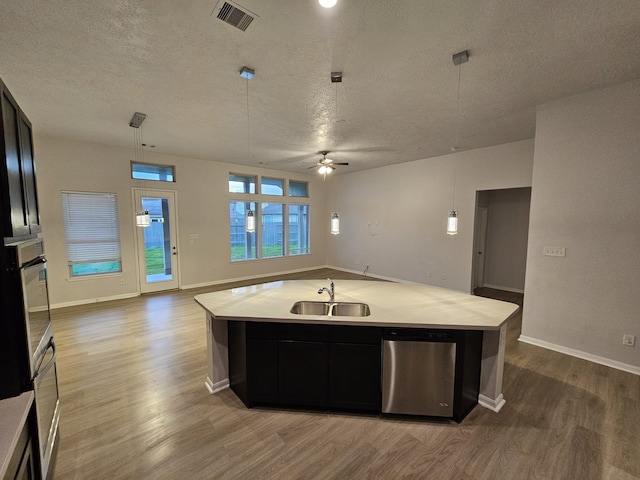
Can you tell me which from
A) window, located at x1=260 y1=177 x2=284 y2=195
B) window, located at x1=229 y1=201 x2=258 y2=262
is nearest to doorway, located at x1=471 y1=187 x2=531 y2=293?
window, located at x1=260 y1=177 x2=284 y2=195

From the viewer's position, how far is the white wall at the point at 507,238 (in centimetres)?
585

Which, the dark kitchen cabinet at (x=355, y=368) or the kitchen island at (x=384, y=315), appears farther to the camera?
the dark kitchen cabinet at (x=355, y=368)

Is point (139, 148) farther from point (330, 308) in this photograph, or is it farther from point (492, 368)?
point (492, 368)

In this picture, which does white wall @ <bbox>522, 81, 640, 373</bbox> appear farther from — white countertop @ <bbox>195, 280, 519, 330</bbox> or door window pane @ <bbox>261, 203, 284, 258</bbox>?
door window pane @ <bbox>261, 203, 284, 258</bbox>

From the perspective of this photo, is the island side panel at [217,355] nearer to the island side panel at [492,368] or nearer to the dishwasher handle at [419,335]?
the dishwasher handle at [419,335]

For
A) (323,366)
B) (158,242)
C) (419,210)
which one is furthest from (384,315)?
(158,242)

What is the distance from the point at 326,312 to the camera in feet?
8.37

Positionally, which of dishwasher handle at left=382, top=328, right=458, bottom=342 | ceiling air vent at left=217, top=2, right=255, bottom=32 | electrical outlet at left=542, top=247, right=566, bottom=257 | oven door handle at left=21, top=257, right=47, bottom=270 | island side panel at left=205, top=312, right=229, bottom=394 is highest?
ceiling air vent at left=217, top=2, right=255, bottom=32

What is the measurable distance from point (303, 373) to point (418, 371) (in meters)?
0.93

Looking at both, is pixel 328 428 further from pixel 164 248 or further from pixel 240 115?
pixel 164 248

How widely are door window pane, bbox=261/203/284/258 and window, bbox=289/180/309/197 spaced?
0.57 meters

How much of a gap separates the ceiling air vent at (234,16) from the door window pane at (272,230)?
557cm

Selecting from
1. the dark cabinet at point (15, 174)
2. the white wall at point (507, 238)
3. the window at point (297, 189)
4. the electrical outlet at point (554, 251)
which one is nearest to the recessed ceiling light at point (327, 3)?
the dark cabinet at point (15, 174)

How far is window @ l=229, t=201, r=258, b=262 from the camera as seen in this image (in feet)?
22.8
